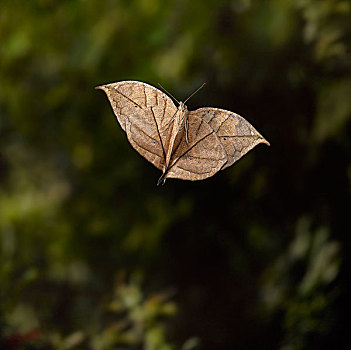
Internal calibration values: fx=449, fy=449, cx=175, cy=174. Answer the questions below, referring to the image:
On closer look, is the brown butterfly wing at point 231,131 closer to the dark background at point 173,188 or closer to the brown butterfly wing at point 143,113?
the brown butterfly wing at point 143,113

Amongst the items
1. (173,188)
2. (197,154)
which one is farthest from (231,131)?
(173,188)

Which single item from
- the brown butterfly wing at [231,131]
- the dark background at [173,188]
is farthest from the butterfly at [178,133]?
the dark background at [173,188]

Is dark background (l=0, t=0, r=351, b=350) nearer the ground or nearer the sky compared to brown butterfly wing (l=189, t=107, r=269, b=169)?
nearer the sky

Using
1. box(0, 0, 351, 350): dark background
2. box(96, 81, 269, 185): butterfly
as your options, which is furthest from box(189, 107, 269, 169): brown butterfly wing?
box(0, 0, 351, 350): dark background

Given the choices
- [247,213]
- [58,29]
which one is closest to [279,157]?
[247,213]

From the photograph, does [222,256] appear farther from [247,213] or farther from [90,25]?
[90,25]

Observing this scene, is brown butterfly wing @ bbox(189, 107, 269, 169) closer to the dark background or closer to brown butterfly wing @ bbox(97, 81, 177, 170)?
brown butterfly wing @ bbox(97, 81, 177, 170)
